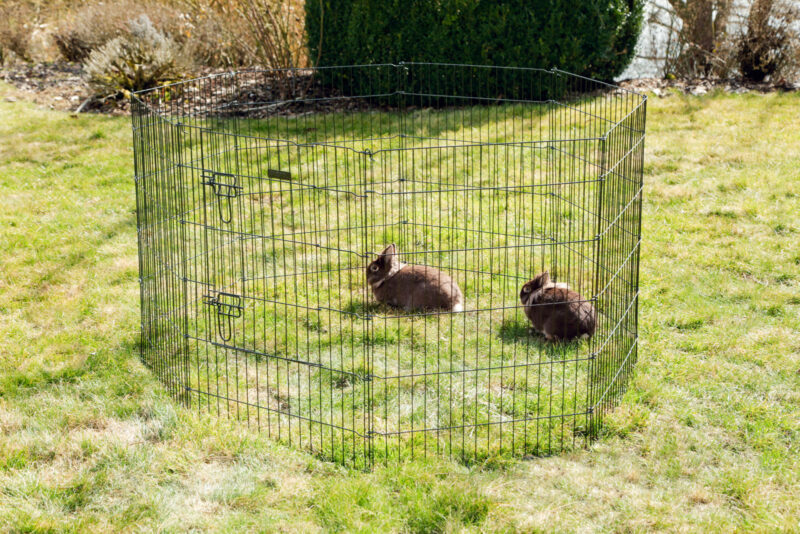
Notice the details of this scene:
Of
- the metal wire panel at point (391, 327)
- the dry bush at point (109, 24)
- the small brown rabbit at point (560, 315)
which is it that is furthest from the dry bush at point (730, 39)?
the small brown rabbit at point (560, 315)

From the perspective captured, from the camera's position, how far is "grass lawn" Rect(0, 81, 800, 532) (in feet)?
13.3

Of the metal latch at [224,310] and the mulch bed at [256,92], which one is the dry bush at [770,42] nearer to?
the mulch bed at [256,92]

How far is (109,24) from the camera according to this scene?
1369 cm

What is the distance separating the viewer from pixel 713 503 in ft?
13.5

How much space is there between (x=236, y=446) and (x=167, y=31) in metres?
10.7

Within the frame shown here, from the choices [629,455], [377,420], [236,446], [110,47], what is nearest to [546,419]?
[629,455]

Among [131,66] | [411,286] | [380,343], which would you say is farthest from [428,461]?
[131,66]

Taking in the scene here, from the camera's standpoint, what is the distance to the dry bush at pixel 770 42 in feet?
38.4

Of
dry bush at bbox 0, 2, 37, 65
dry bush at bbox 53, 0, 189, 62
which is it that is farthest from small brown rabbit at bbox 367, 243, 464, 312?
dry bush at bbox 0, 2, 37, 65

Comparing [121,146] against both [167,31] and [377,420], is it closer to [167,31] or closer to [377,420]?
[167,31]

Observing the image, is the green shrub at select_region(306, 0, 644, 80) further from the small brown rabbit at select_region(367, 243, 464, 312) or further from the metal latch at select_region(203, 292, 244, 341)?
the metal latch at select_region(203, 292, 244, 341)

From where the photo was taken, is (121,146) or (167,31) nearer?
(121,146)

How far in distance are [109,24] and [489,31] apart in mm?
6449

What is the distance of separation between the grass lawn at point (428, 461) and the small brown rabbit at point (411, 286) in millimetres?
1400
